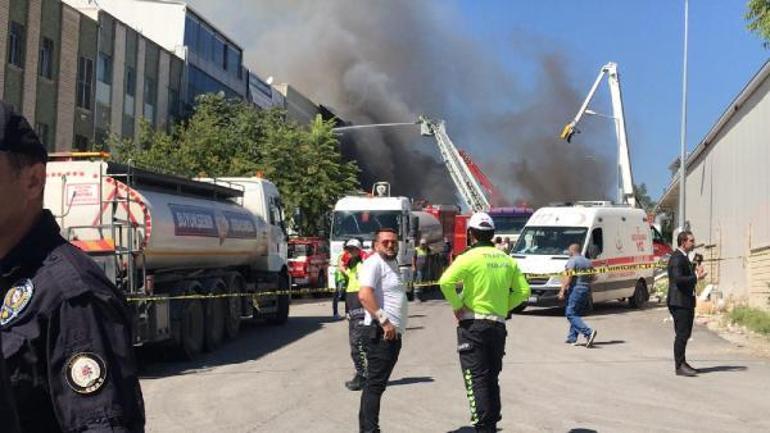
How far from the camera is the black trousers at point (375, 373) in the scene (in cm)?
613

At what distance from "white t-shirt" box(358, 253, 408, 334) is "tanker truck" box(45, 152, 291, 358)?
379cm

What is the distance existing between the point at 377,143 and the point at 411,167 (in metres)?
2.40

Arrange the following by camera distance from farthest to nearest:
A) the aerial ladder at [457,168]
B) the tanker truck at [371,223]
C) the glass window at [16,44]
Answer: the aerial ladder at [457,168] → the glass window at [16,44] → the tanker truck at [371,223]

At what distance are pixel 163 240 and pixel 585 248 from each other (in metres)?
10.7

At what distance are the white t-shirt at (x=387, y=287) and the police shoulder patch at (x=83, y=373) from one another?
4.88 m

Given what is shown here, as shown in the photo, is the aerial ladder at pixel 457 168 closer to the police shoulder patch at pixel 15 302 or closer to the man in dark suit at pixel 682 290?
the man in dark suit at pixel 682 290

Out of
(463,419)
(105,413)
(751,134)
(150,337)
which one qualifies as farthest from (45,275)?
(751,134)

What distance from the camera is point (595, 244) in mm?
19031

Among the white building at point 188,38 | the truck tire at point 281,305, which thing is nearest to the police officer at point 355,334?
the truck tire at point 281,305

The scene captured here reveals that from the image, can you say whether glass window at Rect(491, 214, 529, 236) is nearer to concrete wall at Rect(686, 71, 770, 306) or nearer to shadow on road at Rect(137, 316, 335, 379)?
concrete wall at Rect(686, 71, 770, 306)

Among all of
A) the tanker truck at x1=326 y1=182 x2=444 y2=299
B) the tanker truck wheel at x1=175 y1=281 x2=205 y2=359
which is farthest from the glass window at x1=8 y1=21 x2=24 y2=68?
the tanker truck wheel at x1=175 y1=281 x2=205 y2=359

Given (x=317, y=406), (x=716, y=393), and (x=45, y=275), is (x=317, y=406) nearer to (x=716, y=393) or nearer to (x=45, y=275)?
(x=716, y=393)

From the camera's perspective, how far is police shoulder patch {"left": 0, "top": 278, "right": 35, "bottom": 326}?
166 centimetres

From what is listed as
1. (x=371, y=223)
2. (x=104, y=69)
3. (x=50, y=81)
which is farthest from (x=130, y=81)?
(x=371, y=223)
